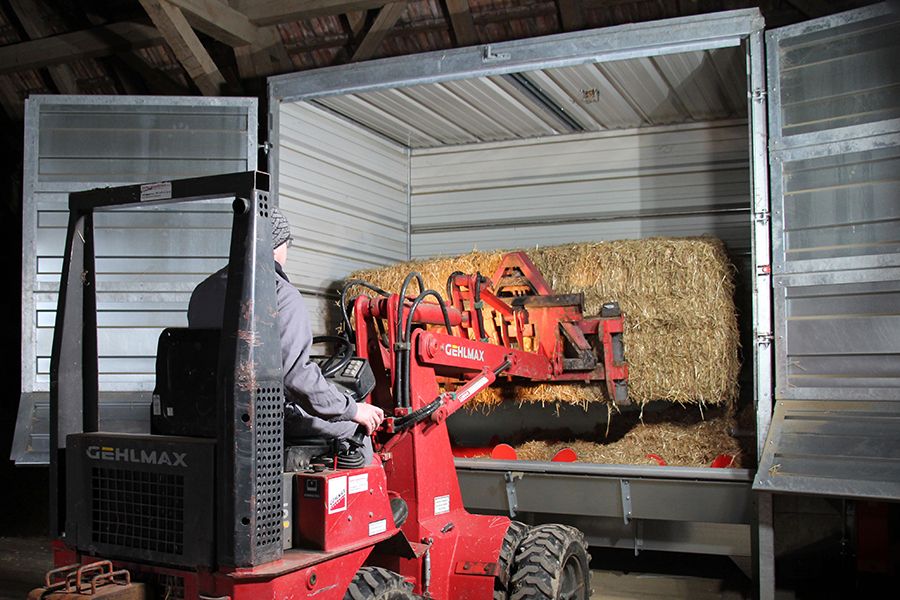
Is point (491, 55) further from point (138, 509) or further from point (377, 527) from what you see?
point (138, 509)

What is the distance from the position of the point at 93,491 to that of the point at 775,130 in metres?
4.83

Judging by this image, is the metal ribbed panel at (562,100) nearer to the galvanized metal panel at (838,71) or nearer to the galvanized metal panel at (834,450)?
the galvanized metal panel at (838,71)

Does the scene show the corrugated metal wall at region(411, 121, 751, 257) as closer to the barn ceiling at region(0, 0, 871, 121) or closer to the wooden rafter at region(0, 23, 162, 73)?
the barn ceiling at region(0, 0, 871, 121)

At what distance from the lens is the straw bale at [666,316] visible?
23.0ft

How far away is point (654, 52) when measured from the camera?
6.35 m

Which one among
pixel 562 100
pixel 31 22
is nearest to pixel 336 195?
pixel 562 100

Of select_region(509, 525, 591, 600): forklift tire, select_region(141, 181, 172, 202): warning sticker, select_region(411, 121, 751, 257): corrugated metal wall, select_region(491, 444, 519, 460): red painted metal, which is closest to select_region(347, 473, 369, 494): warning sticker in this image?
select_region(141, 181, 172, 202): warning sticker

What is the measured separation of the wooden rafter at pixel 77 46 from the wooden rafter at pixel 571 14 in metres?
3.66

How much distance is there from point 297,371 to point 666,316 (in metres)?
4.48

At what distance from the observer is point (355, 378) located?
3865mm

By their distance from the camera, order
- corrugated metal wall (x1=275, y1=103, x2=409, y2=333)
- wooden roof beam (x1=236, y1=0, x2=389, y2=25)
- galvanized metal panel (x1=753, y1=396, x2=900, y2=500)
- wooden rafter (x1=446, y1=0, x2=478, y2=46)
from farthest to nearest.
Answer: corrugated metal wall (x1=275, y1=103, x2=409, y2=333) < wooden rafter (x1=446, y1=0, x2=478, y2=46) < wooden roof beam (x1=236, y1=0, x2=389, y2=25) < galvanized metal panel (x1=753, y1=396, x2=900, y2=500)

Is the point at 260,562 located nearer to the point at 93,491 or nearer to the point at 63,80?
the point at 93,491

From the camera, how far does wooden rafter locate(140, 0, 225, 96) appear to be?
6.96 m

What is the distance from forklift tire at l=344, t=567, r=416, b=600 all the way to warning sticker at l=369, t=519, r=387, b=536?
0.19 metres
